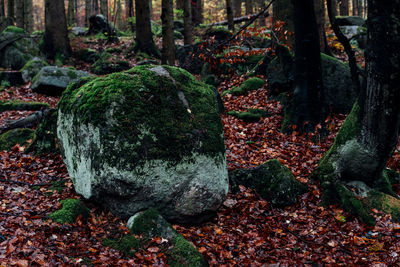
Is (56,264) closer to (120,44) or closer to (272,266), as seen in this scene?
(272,266)

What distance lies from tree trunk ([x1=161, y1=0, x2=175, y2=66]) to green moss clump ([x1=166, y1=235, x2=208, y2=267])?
8.15m

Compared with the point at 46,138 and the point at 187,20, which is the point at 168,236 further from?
the point at 187,20

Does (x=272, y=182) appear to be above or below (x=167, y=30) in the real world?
below

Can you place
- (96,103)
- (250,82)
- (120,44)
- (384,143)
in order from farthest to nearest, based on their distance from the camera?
(120,44) < (250,82) < (384,143) < (96,103)

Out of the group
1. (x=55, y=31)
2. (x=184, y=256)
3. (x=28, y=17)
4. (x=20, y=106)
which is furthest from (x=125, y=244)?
(x=28, y=17)

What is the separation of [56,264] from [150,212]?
141 cm

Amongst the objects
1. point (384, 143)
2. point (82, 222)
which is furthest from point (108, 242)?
point (384, 143)

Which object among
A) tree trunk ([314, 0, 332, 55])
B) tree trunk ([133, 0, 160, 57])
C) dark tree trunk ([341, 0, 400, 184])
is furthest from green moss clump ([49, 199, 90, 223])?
tree trunk ([133, 0, 160, 57])

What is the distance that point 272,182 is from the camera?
5910 millimetres

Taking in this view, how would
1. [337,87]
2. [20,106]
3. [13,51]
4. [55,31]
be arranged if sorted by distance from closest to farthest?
[337,87] → [20,106] → [13,51] → [55,31]

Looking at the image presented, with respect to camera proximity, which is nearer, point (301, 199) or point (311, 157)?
point (301, 199)

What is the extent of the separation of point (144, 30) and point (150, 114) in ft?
41.8

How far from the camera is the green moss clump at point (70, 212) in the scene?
4.58 m

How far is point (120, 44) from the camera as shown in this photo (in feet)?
60.7
